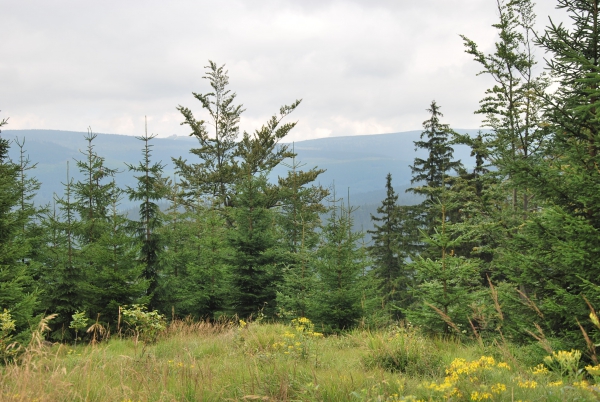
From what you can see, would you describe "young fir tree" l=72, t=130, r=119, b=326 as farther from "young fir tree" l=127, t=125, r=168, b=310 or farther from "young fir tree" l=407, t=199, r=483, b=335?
"young fir tree" l=407, t=199, r=483, b=335

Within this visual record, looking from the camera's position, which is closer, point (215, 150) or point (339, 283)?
point (339, 283)

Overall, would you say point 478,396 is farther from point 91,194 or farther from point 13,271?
point 91,194

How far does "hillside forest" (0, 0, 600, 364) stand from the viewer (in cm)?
532

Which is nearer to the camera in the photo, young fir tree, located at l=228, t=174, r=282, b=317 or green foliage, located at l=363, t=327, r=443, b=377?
green foliage, located at l=363, t=327, r=443, b=377

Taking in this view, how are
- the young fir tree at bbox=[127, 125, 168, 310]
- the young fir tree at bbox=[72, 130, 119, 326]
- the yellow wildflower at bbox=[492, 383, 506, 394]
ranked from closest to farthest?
the yellow wildflower at bbox=[492, 383, 506, 394]
the young fir tree at bbox=[72, 130, 119, 326]
the young fir tree at bbox=[127, 125, 168, 310]

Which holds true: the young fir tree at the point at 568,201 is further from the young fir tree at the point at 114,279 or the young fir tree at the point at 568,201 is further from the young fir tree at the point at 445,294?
the young fir tree at the point at 114,279

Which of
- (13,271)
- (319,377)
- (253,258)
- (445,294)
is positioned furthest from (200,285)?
(319,377)

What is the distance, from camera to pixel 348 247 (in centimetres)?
1005

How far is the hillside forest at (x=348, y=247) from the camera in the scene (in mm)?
5316

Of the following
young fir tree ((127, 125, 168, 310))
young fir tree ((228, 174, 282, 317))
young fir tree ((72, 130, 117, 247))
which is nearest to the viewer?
young fir tree ((228, 174, 282, 317))

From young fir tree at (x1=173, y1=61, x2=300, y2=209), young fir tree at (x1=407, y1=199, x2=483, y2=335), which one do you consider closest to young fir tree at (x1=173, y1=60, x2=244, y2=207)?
young fir tree at (x1=173, y1=61, x2=300, y2=209)

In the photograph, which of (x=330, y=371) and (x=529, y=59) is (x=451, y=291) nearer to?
(x=330, y=371)

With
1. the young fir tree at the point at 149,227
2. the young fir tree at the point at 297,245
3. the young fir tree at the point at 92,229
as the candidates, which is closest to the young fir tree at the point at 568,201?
the young fir tree at the point at 297,245

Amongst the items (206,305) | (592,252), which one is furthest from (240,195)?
(592,252)
